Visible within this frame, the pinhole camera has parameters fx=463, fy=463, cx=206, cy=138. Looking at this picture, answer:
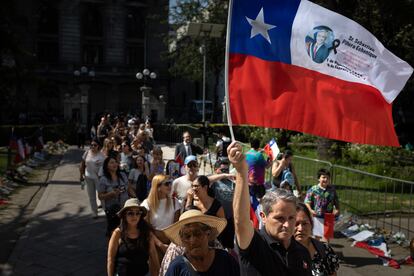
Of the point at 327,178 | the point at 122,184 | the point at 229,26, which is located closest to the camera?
the point at 229,26

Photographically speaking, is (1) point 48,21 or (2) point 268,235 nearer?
(2) point 268,235

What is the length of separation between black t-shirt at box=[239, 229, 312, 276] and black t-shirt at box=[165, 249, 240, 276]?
0.31m

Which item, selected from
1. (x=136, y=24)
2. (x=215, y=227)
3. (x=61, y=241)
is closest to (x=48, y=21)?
(x=136, y=24)

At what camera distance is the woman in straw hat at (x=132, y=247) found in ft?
14.5

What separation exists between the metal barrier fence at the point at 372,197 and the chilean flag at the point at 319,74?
4884 millimetres

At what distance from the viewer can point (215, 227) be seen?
374 centimetres

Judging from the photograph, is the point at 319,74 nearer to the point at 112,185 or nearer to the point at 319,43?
the point at 319,43

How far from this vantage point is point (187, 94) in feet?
195

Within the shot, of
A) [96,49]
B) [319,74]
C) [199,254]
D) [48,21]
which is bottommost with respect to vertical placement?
[199,254]

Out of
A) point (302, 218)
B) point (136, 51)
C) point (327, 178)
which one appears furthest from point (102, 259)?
point (136, 51)

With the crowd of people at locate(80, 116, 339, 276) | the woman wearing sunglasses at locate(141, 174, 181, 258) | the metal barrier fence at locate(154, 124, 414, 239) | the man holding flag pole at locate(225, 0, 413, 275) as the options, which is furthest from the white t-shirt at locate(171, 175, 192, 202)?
the metal barrier fence at locate(154, 124, 414, 239)

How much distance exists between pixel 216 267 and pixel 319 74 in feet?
8.14

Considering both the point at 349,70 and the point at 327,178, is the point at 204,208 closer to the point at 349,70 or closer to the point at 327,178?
the point at 349,70

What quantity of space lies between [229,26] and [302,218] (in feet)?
6.15
